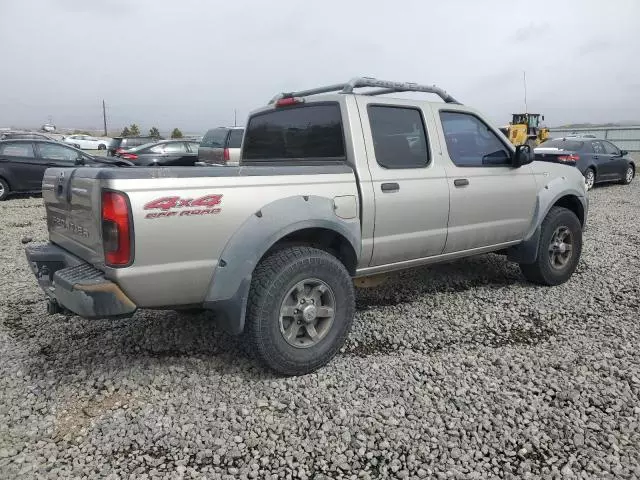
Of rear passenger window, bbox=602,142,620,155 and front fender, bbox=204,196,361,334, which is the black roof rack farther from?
rear passenger window, bbox=602,142,620,155

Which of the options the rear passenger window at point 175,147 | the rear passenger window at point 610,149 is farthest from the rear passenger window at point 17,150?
the rear passenger window at point 610,149

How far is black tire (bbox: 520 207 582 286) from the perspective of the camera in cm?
498

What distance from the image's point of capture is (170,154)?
15570 mm

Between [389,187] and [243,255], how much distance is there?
129 cm

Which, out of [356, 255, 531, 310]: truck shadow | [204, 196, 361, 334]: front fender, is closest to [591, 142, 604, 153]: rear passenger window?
[356, 255, 531, 310]: truck shadow

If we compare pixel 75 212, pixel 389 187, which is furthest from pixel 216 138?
pixel 75 212

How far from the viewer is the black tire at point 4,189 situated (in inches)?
460

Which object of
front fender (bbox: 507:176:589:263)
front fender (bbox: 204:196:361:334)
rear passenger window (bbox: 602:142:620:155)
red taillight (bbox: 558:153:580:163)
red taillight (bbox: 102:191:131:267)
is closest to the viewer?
red taillight (bbox: 102:191:131:267)

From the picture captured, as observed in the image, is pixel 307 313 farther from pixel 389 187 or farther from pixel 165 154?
pixel 165 154

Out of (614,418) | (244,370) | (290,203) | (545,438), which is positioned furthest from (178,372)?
(614,418)

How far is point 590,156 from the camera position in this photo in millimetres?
14211

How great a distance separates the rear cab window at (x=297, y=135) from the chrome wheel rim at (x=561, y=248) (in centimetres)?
274

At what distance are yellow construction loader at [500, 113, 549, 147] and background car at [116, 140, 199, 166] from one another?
41.0ft

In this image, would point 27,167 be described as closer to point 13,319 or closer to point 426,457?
point 13,319
